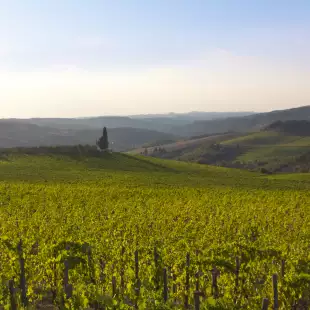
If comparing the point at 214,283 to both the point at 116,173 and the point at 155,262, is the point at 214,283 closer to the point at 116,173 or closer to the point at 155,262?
the point at 155,262

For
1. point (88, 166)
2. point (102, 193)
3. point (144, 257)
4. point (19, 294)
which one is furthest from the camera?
point (88, 166)

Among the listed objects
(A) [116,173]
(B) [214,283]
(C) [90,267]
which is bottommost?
(A) [116,173]

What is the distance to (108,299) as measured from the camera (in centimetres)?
980

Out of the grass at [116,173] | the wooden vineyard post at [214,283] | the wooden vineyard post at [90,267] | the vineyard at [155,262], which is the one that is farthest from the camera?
the grass at [116,173]

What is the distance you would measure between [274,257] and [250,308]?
4.55 m

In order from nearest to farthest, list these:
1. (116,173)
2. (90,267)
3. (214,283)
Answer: (214,283) → (90,267) → (116,173)

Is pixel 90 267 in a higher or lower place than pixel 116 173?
higher

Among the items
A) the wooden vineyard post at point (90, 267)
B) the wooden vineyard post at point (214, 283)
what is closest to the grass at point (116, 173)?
the wooden vineyard post at point (90, 267)

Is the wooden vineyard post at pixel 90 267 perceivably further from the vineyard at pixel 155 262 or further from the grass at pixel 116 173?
the grass at pixel 116 173

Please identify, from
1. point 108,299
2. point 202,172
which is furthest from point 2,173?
point 108,299

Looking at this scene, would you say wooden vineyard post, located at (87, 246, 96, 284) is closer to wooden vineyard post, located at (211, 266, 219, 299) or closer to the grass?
wooden vineyard post, located at (211, 266, 219, 299)

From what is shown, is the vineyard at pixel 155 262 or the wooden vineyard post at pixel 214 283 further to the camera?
the wooden vineyard post at pixel 214 283

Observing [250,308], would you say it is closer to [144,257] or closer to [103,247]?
[144,257]

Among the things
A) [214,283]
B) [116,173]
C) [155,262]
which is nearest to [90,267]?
[155,262]
